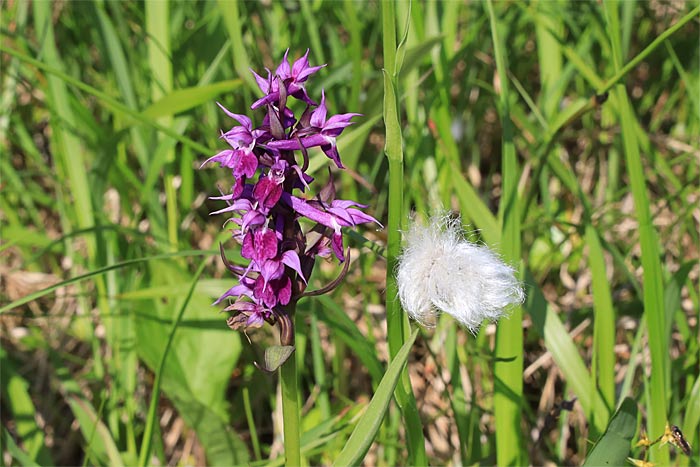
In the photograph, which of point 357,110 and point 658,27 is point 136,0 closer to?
point 357,110

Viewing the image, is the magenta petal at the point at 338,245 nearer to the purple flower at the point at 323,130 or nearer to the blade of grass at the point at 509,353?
the purple flower at the point at 323,130

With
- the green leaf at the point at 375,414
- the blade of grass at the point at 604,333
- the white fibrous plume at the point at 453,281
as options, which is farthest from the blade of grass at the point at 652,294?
the green leaf at the point at 375,414

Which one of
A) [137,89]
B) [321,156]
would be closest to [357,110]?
[321,156]

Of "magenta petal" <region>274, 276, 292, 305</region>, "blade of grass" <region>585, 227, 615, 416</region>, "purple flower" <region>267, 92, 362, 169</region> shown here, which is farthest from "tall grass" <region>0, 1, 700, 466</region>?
"magenta petal" <region>274, 276, 292, 305</region>

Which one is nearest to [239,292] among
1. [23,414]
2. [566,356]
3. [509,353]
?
[509,353]

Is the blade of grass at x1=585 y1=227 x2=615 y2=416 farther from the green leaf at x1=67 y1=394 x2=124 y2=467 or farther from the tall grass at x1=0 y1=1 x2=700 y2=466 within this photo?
the green leaf at x1=67 y1=394 x2=124 y2=467
